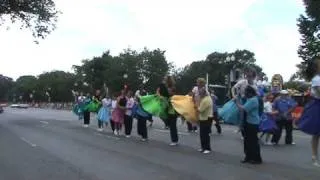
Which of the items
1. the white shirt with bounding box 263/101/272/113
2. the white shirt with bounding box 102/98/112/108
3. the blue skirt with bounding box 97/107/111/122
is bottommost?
the blue skirt with bounding box 97/107/111/122

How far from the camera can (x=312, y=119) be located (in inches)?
475

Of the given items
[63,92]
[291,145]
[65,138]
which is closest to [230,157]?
[291,145]

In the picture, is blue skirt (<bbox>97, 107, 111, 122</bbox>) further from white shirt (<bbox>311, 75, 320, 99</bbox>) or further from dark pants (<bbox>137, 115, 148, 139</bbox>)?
white shirt (<bbox>311, 75, 320, 99</bbox>)

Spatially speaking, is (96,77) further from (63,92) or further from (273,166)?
(273,166)

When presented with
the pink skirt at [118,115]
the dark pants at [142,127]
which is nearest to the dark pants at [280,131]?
the dark pants at [142,127]

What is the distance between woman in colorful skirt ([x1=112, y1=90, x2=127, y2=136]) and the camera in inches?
930

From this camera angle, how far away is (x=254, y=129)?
13.4 metres

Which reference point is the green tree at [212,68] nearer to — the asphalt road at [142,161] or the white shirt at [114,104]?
the white shirt at [114,104]

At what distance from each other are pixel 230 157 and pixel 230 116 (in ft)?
3.38

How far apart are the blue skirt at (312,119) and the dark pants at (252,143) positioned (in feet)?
4.38

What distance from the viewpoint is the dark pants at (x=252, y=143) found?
43.6 ft

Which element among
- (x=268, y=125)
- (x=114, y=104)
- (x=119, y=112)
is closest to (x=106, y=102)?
(x=114, y=104)

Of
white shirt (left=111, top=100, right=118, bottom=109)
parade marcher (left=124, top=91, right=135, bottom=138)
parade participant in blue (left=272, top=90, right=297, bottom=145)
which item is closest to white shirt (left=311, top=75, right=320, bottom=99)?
parade participant in blue (left=272, top=90, right=297, bottom=145)

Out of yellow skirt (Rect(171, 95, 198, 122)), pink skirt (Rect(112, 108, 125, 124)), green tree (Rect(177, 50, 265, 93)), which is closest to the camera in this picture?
yellow skirt (Rect(171, 95, 198, 122))
